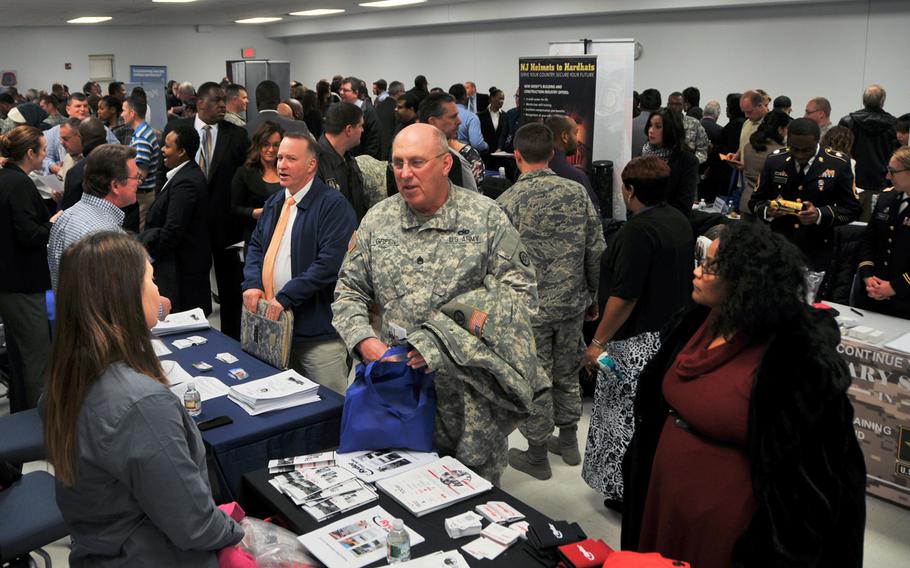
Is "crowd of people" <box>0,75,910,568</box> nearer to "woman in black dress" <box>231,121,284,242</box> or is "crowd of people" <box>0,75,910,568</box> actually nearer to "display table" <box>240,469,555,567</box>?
"woman in black dress" <box>231,121,284,242</box>

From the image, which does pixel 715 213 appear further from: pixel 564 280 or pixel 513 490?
pixel 513 490

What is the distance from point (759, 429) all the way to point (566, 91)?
4635mm

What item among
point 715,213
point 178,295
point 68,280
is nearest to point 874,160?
point 715,213

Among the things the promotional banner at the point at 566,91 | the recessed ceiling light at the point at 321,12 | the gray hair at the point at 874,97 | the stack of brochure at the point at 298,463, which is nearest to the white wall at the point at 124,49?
the recessed ceiling light at the point at 321,12

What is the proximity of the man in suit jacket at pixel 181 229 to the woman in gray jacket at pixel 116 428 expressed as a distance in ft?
10.0

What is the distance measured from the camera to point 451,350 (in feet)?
8.13

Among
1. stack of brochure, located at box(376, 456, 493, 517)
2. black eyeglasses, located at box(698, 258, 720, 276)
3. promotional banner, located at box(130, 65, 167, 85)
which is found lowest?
stack of brochure, located at box(376, 456, 493, 517)

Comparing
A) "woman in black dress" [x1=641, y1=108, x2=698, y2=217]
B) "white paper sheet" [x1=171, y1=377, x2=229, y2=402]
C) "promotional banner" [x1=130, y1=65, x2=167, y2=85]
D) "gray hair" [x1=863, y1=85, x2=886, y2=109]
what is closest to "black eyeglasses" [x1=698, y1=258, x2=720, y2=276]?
"white paper sheet" [x1=171, y1=377, x2=229, y2=402]

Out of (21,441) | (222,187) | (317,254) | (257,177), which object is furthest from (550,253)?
(222,187)

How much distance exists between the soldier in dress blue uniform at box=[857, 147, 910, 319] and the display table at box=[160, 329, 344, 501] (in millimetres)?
2926

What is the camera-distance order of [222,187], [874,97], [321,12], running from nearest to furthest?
[222,187]
[874,97]
[321,12]

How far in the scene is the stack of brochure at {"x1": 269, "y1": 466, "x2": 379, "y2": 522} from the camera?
2.31 m

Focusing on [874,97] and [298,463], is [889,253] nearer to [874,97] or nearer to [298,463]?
[298,463]

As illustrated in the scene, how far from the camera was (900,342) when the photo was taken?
373 cm
